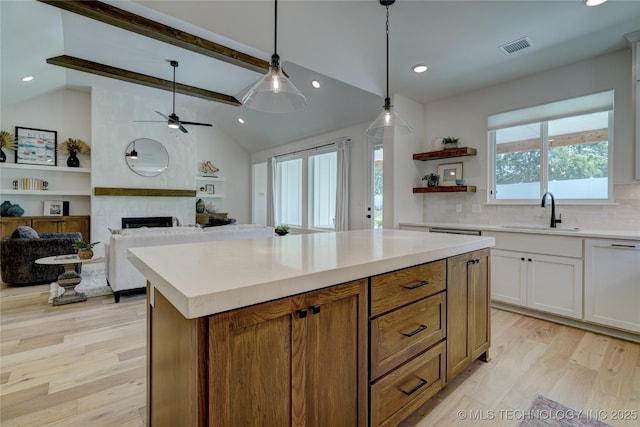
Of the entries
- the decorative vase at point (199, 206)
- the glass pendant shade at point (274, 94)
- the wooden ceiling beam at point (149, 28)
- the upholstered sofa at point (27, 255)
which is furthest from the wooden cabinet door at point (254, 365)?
the decorative vase at point (199, 206)

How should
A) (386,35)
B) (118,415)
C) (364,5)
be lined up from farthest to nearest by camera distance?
(386,35), (364,5), (118,415)

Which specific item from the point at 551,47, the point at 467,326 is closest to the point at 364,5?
the point at 551,47

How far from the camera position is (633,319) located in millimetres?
2482

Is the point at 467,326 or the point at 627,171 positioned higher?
the point at 627,171

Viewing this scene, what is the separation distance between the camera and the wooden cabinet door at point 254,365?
0.80 meters

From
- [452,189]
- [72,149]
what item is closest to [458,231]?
[452,189]

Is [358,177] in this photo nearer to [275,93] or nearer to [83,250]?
[275,93]

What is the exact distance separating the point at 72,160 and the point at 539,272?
829 cm

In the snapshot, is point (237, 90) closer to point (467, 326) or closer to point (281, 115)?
point (281, 115)

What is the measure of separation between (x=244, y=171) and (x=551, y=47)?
7.48m

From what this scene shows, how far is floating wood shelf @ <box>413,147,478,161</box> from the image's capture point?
384 centimetres

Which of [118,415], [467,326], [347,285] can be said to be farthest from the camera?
[467,326]

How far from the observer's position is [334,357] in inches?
43.5

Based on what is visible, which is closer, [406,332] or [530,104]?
[406,332]
